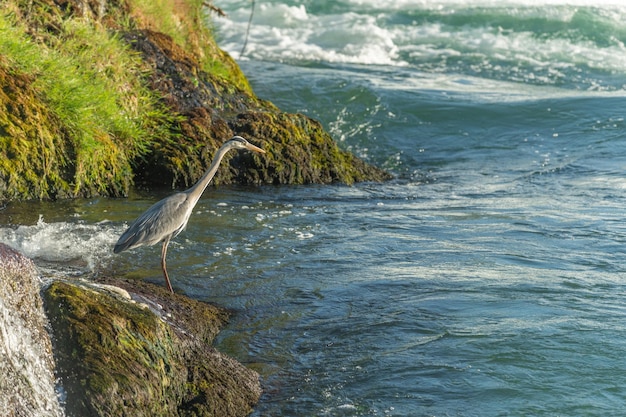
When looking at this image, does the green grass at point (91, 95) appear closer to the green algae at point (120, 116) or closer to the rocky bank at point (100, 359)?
the green algae at point (120, 116)

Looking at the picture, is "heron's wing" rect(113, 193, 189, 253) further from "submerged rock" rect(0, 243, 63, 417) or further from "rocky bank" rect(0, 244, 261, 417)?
"submerged rock" rect(0, 243, 63, 417)

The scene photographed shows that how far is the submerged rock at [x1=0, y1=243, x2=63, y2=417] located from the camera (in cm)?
408

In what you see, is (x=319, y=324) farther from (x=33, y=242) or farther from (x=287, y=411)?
(x=33, y=242)

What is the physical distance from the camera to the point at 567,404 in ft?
16.8

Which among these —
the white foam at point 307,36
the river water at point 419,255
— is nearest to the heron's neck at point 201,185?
the river water at point 419,255

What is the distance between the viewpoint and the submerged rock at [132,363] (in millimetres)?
4355

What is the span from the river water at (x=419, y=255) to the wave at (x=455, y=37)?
9.31 feet

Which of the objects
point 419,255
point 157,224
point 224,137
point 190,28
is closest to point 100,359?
point 157,224

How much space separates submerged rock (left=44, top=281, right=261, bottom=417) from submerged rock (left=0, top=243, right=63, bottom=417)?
3.0 inches

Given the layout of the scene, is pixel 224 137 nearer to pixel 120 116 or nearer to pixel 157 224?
pixel 120 116

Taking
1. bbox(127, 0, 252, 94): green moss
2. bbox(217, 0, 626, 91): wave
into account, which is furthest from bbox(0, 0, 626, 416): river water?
bbox(217, 0, 626, 91): wave

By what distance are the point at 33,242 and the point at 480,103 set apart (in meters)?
9.29

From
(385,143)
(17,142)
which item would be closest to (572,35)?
(385,143)

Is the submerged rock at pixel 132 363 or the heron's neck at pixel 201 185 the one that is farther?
the heron's neck at pixel 201 185
